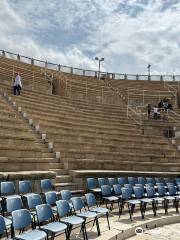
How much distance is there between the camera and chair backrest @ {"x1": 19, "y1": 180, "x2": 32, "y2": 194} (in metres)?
9.31

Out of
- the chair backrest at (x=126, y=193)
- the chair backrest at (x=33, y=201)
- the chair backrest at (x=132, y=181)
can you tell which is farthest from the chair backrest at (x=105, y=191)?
the chair backrest at (x=33, y=201)

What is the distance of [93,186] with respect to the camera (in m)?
11.3

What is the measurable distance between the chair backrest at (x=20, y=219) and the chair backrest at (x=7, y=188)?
8.18ft

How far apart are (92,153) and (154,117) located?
850cm

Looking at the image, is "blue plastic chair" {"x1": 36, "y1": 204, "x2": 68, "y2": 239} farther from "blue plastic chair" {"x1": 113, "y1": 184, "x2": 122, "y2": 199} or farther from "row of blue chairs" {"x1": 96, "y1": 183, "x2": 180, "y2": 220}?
"blue plastic chair" {"x1": 113, "y1": 184, "x2": 122, "y2": 199}

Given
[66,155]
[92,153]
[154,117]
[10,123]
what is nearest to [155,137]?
[154,117]

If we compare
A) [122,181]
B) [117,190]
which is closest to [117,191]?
[117,190]

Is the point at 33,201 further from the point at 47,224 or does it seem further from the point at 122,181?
the point at 122,181

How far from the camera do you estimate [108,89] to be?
94.8 ft

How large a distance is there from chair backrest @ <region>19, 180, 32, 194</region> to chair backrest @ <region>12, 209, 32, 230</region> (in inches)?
113

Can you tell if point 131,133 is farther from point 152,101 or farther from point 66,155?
point 152,101

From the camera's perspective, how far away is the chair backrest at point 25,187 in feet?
30.5

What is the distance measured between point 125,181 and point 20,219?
6.31 m

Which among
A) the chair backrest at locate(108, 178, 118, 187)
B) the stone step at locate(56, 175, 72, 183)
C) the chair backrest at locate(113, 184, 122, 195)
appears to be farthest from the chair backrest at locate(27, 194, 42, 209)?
the chair backrest at locate(108, 178, 118, 187)
